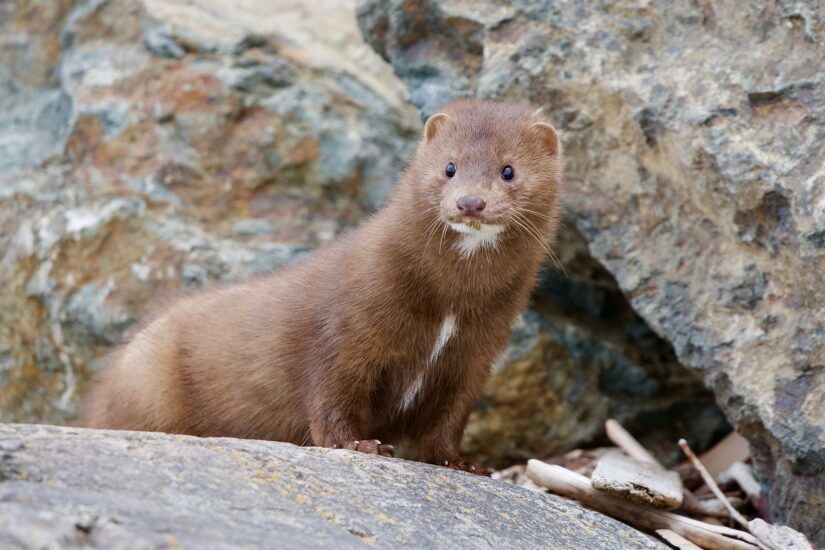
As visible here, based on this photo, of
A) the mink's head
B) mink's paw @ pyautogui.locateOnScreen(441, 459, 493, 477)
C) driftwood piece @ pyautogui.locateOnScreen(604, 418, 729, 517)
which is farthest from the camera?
driftwood piece @ pyautogui.locateOnScreen(604, 418, 729, 517)

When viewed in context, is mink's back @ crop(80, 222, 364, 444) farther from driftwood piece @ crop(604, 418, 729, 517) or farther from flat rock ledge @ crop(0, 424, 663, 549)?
driftwood piece @ crop(604, 418, 729, 517)

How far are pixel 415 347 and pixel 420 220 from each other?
22.2 inches

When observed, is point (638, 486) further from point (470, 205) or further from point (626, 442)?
point (470, 205)

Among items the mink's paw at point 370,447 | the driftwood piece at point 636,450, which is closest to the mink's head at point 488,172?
the mink's paw at point 370,447

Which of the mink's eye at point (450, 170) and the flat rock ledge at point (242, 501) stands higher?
the mink's eye at point (450, 170)

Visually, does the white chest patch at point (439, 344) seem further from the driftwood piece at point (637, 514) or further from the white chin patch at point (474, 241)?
the driftwood piece at point (637, 514)

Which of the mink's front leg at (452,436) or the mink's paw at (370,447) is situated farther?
the mink's front leg at (452,436)

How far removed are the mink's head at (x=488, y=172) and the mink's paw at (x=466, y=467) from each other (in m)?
1.03

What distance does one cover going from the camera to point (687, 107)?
5.17 metres

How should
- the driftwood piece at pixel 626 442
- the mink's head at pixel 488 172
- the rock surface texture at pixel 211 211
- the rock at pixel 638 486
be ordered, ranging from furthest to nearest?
the rock surface texture at pixel 211 211, the driftwood piece at pixel 626 442, the rock at pixel 638 486, the mink's head at pixel 488 172

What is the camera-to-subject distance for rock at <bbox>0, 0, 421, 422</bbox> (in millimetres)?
6527

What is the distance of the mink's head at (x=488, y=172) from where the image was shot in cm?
458

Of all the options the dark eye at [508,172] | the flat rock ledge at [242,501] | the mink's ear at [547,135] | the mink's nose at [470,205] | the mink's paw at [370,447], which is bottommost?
the mink's paw at [370,447]

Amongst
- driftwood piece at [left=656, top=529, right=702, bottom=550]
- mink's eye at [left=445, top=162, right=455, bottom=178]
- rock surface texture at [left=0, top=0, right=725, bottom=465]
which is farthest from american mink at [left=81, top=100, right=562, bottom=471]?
rock surface texture at [left=0, top=0, right=725, bottom=465]
